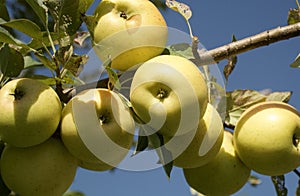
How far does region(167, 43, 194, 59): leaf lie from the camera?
1.26 meters

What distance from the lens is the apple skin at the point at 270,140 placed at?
131 centimetres

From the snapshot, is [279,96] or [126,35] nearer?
[126,35]

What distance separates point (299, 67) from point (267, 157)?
0.93ft

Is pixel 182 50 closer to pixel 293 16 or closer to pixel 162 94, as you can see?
pixel 162 94

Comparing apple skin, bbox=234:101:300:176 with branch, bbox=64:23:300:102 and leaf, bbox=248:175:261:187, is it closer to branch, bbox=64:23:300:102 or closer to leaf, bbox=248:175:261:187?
branch, bbox=64:23:300:102

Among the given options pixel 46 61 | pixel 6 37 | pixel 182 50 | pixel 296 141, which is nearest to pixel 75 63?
pixel 46 61

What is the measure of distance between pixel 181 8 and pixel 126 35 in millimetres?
380

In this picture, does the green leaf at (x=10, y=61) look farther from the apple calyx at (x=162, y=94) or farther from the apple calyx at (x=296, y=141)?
the apple calyx at (x=296, y=141)

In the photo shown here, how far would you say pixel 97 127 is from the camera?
3.52 ft

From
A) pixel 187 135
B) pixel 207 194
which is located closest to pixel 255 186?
pixel 207 194

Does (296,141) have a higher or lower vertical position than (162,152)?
lower

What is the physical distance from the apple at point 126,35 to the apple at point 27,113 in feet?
0.58

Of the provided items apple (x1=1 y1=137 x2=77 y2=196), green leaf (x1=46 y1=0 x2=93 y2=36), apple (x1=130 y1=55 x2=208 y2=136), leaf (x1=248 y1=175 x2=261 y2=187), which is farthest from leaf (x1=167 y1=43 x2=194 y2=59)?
leaf (x1=248 y1=175 x2=261 y2=187)

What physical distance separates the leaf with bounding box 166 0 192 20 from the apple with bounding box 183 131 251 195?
39cm
